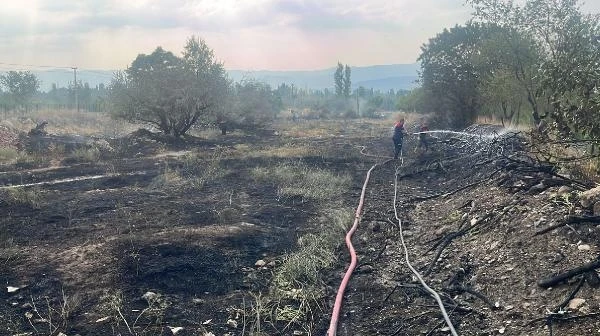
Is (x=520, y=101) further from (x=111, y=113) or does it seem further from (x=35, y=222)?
(x=111, y=113)

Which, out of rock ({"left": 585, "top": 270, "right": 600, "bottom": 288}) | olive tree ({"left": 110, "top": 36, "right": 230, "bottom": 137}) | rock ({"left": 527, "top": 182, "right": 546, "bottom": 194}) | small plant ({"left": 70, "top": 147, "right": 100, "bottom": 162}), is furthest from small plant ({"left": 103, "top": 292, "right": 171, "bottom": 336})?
olive tree ({"left": 110, "top": 36, "right": 230, "bottom": 137})

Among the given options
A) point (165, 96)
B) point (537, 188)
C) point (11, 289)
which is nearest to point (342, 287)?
point (537, 188)

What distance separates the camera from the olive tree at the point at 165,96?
2453 cm

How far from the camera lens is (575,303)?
450 centimetres

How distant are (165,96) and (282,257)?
63.1ft

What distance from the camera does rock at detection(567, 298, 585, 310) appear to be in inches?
175

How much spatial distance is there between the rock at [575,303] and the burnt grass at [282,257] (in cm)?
8

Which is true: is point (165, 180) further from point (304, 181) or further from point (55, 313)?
point (55, 313)

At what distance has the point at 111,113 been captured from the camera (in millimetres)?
25031

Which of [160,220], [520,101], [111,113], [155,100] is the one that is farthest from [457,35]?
[160,220]

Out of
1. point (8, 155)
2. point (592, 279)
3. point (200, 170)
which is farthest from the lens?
point (8, 155)

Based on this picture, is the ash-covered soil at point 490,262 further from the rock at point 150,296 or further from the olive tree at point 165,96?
the olive tree at point 165,96

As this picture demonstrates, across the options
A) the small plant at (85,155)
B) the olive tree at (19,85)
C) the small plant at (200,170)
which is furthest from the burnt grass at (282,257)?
the olive tree at (19,85)

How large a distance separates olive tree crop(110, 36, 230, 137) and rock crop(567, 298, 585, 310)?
22.5 meters
